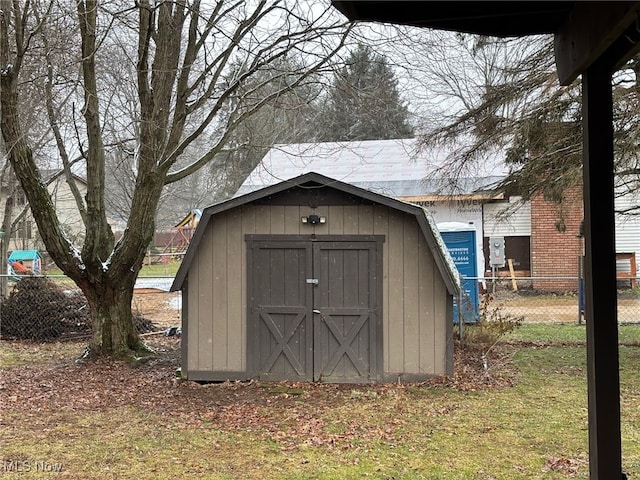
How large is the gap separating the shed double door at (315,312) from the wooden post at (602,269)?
18.6 ft

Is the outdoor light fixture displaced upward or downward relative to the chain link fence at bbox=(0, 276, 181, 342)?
upward

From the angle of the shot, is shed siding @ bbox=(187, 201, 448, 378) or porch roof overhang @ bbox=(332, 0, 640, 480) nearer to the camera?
porch roof overhang @ bbox=(332, 0, 640, 480)

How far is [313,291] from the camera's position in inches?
314

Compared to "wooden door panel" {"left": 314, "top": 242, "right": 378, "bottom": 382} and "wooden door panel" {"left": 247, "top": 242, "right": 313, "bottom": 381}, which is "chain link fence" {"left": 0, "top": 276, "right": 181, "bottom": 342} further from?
"wooden door panel" {"left": 314, "top": 242, "right": 378, "bottom": 382}

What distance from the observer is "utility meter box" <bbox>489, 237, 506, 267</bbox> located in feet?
56.7

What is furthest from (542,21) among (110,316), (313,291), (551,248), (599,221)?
(551,248)

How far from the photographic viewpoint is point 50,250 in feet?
28.4

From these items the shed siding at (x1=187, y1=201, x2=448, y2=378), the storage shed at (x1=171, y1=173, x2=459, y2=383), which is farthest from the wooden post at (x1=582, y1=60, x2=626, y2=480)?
the shed siding at (x1=187, y1=201, x2=448, y2=378)

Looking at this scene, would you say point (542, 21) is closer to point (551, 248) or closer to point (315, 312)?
point (315, 312)

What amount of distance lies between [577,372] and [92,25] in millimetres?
8411

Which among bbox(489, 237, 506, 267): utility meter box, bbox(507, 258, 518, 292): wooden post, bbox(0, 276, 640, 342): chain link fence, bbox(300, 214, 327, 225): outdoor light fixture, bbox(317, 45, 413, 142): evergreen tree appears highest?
bbox(317, 45, 413, 142): evergreen tree

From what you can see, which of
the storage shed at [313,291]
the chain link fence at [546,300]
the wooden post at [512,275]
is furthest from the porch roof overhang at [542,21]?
the wooden post at [512,275]

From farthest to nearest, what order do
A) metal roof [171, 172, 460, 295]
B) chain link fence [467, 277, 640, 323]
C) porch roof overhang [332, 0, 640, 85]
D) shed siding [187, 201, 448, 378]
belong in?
chain link fence [467, 277, 640, 323] < shed siding [187, 201, 448, 378] < metal roof [171, 172, 460, 295] < porch roof overhang [332, 0, 640, 85]

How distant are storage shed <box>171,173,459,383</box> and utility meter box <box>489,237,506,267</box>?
9973mm
